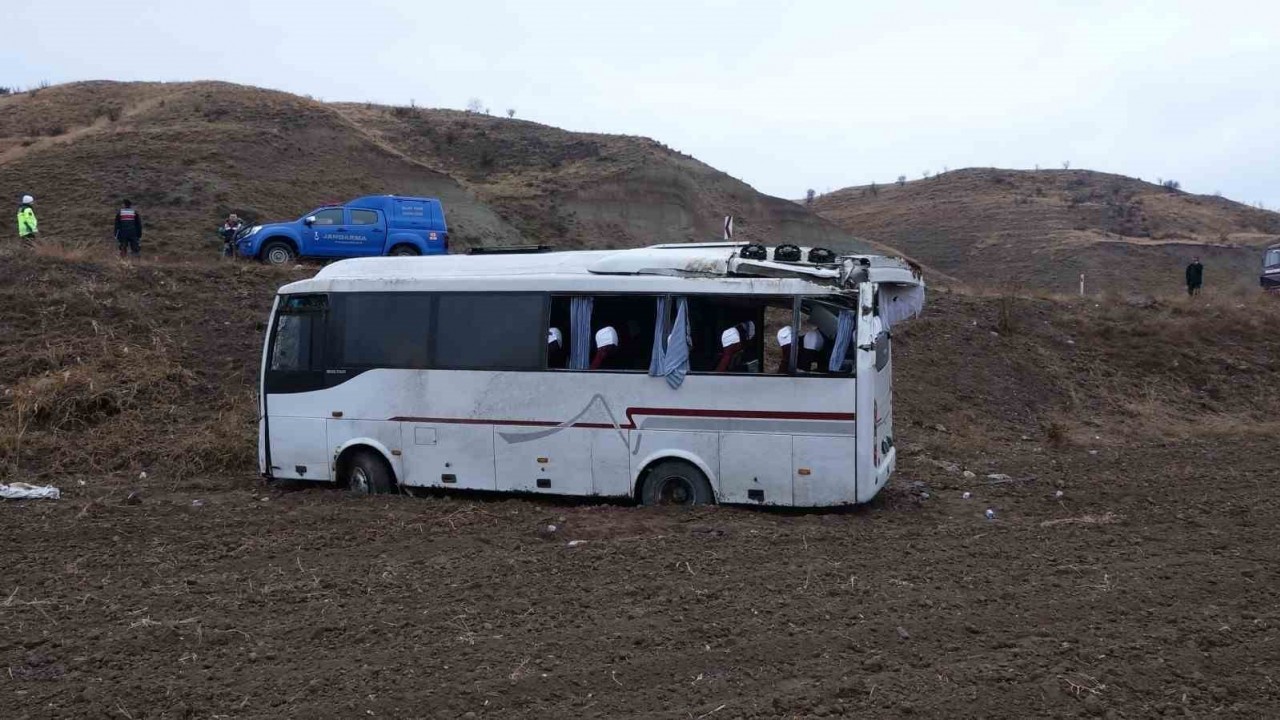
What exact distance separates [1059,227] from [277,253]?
46.2 metres

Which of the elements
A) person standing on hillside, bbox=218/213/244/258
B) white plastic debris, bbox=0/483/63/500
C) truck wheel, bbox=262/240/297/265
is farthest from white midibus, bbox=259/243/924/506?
person standing on hillside, bbox=218/213/244/258

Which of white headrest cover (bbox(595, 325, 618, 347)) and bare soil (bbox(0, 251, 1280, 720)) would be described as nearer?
bare soil (bbox(0, 251, 1280, 720))

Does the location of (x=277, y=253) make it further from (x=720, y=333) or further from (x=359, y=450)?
(x=720, y=333)

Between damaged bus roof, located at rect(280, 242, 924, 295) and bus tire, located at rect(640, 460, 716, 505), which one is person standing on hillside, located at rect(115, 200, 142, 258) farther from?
bus tire, located at rect(640, 460, 716, 505)

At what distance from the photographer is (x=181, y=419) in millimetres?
14336

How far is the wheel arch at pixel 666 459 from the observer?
31.8 feet

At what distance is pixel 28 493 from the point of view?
10945 millimetres

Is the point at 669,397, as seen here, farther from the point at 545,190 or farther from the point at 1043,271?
the point at 1043,271

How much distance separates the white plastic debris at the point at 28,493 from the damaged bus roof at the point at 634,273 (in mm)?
3298

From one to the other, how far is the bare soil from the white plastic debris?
34 centimetres

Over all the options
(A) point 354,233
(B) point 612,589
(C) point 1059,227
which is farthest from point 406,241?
(C) point 1059,227

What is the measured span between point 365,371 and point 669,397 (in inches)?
134

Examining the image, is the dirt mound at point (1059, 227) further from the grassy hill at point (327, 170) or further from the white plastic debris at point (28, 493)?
the white plastic debris at point (28, 493)

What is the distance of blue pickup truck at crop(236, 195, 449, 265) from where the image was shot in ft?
76.7
